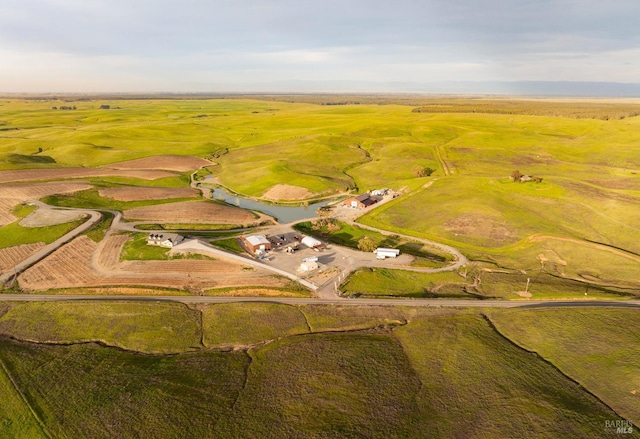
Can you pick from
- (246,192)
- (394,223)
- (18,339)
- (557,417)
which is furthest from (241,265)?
(246,192)

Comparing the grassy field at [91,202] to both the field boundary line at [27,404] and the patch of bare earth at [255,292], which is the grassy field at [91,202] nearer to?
the patch of bare earth at [255,292]

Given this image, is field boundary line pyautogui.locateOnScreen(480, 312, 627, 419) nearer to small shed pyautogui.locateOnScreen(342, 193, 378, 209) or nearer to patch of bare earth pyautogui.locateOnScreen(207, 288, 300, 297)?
patch of bare earth pyautogui.locateOnScreen(207, 288, 300, 297)

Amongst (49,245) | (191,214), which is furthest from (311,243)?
(49,245)

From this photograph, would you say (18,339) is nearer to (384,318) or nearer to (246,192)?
(384,318)

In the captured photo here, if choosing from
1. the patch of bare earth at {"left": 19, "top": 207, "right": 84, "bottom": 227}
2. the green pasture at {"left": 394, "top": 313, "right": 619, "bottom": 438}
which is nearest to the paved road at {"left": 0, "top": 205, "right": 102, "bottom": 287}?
the patch of bare earth at {"left": 19, "top": 207, "right": 84, "bottom": 227}

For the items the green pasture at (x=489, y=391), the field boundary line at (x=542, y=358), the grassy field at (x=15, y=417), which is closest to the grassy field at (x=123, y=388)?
the grassy field at (x=15, y=417)

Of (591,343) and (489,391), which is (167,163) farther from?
(591,343)
